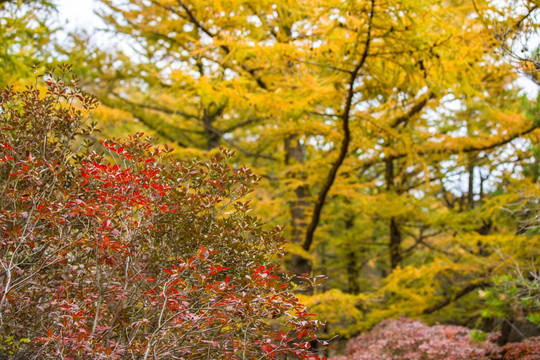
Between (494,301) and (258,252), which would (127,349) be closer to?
(258,252)

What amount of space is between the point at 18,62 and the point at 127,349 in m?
5.15

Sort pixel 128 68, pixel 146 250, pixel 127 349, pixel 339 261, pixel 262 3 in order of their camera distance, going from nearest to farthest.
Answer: pixel 127 349 < pixel 146 250 < pixel 262 3 < pixel 128 68 < pixel 339 261

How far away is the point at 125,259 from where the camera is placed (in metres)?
2.42

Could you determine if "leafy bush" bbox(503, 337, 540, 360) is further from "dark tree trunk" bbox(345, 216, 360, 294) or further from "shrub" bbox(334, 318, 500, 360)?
"dark tree trunk" bbox(345, 216, 360, 294)

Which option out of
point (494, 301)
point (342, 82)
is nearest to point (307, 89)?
point (342, 82)

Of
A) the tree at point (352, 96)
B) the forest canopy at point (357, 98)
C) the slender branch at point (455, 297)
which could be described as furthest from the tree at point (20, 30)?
the slender branch at point (455, 297)

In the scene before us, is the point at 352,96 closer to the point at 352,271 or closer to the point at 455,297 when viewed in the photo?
the point at 455,297

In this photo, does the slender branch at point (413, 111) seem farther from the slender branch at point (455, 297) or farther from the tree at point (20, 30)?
the tree at point (20, 30)

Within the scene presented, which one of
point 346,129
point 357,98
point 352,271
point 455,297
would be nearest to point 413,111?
point 357,98

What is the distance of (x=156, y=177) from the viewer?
2586 mm

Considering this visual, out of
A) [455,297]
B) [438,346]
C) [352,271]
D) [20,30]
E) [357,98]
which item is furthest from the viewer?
[352,271]

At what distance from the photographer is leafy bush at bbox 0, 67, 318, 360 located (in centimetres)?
216

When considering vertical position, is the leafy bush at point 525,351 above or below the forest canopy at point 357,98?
below

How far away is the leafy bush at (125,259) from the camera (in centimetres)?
216
